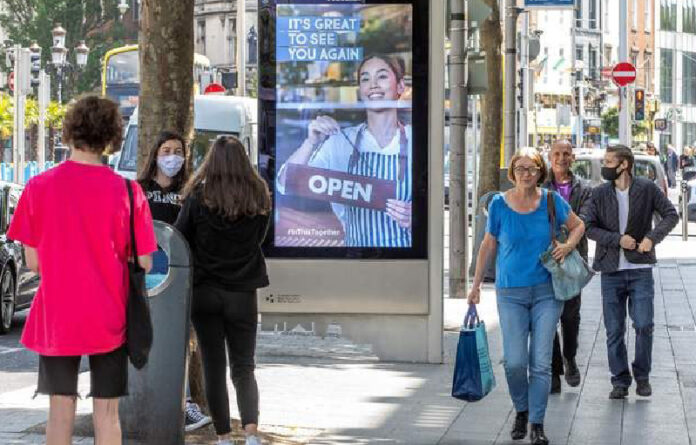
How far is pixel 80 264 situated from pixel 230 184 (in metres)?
1.88

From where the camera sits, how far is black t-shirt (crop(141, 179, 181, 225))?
9852 millimetres

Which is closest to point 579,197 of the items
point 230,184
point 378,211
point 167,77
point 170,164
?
point 378,211

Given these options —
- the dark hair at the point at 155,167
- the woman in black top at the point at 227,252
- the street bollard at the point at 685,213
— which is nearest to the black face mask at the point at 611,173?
the dark hair at the point at 155,167

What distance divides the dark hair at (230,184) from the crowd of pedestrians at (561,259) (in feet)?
6.11

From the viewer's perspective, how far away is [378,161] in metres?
13.7

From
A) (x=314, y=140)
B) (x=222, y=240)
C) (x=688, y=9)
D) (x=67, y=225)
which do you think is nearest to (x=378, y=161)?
(x=314, y=140)

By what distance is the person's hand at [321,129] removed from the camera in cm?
1373

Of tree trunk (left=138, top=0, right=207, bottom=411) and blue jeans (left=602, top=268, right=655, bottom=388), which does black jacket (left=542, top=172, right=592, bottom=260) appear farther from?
tree trunk (left=138, top=0, right=207, bottom=411)

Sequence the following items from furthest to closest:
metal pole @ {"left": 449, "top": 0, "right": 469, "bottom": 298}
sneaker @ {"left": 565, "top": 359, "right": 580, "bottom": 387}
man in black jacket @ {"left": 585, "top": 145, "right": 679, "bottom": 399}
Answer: metal pole @ {"left": 449, "top": 0, "right": 469, "bottom": 298} → sneaker @ {"left": 565, "top": 359, "right": 580, "bottom": 387} → man in black jacket @ {"left": 585, "top": 145, "right": 679, "bottom": 399}

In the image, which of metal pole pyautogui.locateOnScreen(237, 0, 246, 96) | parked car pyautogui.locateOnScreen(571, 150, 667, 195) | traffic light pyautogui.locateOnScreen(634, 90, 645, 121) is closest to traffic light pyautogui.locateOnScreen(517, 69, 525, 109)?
parked car pyautogui.locateOnScreen(571, 150, 667, 195)

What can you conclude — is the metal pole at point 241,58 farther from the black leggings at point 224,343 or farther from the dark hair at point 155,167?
the black leggings at point 224,343

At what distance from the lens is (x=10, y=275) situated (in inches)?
699

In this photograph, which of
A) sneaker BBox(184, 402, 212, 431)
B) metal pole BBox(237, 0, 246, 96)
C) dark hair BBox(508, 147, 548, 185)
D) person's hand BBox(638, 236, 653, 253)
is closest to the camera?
sneaker BBox(184, 402, 212, 431)

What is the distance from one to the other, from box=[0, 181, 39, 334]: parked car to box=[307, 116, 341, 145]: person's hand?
487cm
